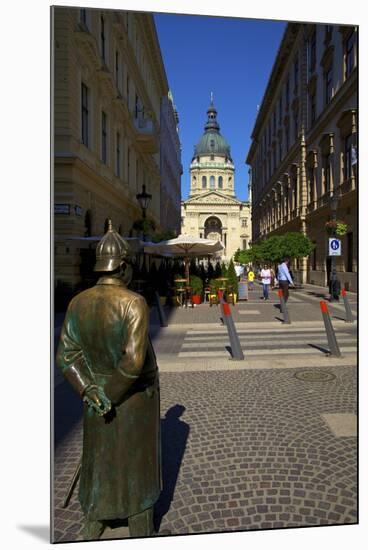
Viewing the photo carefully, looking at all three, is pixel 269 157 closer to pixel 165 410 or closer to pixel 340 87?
pixel 340 87

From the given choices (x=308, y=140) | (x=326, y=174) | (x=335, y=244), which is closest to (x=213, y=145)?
(x=308, y=140)

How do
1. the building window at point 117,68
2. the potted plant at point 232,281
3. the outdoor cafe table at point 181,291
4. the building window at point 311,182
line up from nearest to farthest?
the outdoor cafe table at point 181,291 < the potted plant at point 232,281 < the building window at point 117,68 < the building window at point 311,182

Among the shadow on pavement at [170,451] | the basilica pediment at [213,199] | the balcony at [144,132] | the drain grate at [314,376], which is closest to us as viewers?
the shadow on pavement at [170,451]

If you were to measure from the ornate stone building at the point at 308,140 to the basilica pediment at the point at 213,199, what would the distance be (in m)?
60.1

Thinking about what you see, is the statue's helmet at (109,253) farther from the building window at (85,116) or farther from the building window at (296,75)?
the building window at (296,75)

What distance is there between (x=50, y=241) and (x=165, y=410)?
2.93 m

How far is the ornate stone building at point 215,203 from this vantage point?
10612cm

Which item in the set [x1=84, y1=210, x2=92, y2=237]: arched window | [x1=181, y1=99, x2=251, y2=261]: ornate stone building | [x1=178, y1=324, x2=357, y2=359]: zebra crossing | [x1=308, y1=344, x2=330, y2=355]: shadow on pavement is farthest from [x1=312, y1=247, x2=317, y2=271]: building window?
[x1=181, y1=99, x2=251, y2=261]: ornate stone building

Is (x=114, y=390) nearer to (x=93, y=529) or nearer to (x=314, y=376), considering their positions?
(x=93, y=529)

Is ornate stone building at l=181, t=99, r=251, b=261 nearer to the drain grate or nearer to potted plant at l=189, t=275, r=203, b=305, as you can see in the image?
potted plant at l=189, t=275, r=203, b=305

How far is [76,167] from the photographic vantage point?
41.2 ft

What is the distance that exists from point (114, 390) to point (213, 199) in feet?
352

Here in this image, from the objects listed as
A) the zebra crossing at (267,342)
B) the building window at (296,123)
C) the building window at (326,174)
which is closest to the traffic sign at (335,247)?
the zebra crossing at (267,342)

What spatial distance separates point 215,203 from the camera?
4193 inches
